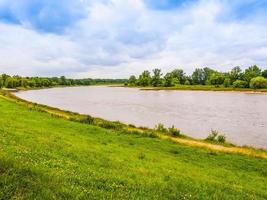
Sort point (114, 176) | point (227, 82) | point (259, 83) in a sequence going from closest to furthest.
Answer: point (114, 176), point (259, 83), point (227, 82)

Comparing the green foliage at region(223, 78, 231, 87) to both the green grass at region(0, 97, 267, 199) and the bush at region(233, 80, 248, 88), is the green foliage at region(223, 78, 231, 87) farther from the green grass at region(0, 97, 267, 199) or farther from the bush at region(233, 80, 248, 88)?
the green grass at region(0, 97, 267, 199)

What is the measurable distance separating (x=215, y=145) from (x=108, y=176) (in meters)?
17.7

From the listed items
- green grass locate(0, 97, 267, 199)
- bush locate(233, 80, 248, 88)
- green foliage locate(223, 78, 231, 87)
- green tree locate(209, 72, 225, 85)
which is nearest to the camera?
green grass locate(0, 97, 267, 199)

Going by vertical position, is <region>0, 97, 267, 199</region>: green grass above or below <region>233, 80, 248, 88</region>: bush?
above

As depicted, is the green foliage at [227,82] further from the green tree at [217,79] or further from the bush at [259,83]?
the bush at [259,83]

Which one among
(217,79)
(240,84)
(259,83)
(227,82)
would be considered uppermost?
(217,79)

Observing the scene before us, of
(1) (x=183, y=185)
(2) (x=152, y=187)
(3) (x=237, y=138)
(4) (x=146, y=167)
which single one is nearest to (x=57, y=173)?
(2) (x=152, y=187)

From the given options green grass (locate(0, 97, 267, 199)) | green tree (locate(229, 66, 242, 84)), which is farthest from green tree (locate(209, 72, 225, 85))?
green grass (locate(0, 97, 267, 199))

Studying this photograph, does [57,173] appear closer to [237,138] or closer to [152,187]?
[152,187]

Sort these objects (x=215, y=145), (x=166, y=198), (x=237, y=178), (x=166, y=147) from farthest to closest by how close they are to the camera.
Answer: (x=215, y=145)
(x=166, y=147)
(x=237, y=178)
(x=166, y=198)

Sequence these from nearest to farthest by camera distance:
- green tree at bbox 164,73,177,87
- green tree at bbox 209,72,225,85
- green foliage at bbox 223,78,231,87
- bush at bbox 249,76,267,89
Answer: bush at bbox 249,76,267,89, green foliage at bbox 223,78,231,87, green tree at bbox 209,72,225,85, green tree at bbox 164,73,177,87

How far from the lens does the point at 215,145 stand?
27.2 metres

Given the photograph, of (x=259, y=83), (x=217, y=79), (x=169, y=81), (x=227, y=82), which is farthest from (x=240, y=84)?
(x=169, y=81)

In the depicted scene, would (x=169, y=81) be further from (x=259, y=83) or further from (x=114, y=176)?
(x=114, y=176)
